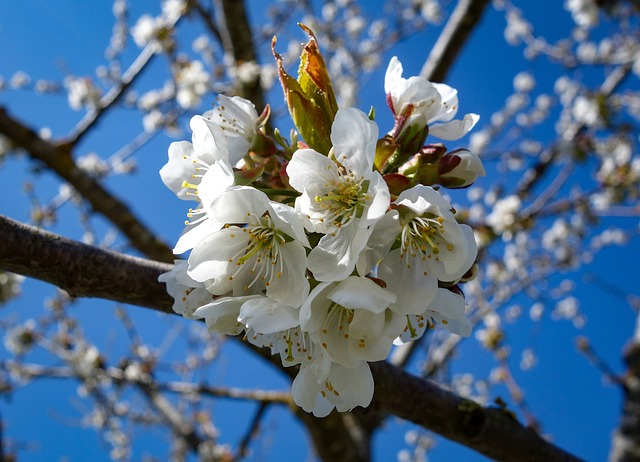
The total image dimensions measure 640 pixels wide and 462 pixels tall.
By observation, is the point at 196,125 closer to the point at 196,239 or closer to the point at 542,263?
the point at 196,239

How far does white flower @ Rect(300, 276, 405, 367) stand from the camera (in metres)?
0.77

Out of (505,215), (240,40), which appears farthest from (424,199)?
(505,215)

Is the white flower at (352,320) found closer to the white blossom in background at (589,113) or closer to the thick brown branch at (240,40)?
the thick brown branch at (240,40)

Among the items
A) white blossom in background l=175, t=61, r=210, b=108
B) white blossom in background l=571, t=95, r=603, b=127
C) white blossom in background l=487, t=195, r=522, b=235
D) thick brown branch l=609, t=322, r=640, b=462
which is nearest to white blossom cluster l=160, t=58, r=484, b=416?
thick brown branch l=609, t=322, r=640, b=462

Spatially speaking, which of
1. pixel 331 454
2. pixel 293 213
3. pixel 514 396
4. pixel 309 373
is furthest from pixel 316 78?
pixel 514 396

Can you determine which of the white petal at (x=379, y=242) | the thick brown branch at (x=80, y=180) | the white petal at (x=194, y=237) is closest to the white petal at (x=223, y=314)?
the white petal at (x=194, y=237)

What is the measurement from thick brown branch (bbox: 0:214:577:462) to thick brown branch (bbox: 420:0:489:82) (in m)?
2.03

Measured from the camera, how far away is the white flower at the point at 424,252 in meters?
0.80

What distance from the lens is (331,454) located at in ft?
7.55

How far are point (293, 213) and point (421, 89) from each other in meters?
0.45

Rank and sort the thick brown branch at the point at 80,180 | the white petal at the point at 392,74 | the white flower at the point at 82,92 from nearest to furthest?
the white petal at the point at 392,74
the thick brown branch at the point at 80,180
the white flower at the point at 82,92

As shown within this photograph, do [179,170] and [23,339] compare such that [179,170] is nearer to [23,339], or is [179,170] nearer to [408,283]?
[408,283]

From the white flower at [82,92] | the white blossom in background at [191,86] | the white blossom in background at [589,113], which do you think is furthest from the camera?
the white flower at [82,92]

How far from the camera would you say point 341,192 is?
901 millimetres
